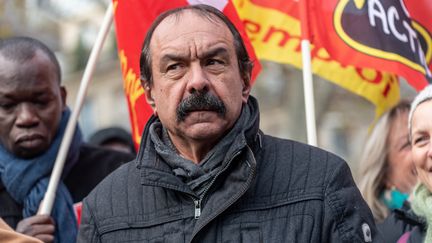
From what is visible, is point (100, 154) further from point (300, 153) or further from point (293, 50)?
point (300, 153)

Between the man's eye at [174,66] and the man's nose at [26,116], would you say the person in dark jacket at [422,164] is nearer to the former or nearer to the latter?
the man's eye at [174,66]

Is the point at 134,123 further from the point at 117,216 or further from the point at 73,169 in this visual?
the point at 117,216

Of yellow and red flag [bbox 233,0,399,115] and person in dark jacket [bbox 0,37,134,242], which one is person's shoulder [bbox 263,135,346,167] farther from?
yellow and red flag [bbox 233,0,399,115]

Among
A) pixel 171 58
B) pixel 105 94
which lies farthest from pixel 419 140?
pixel 105 94

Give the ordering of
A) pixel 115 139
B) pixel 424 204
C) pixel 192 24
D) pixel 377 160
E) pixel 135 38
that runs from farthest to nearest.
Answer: pixel 115 139
pixel 377 160
pixel 135 38
pixel 424 204
pixel 192 24

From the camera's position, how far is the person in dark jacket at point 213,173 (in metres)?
4.04

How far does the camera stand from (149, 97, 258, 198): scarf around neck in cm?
408

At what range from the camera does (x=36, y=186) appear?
18.1ft

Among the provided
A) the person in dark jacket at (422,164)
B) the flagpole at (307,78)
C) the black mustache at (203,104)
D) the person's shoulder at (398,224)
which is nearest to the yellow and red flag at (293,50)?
the flagpole at (307,78)

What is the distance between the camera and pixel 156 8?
5.71 metres

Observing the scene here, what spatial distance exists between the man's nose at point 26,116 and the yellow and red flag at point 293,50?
1173mm

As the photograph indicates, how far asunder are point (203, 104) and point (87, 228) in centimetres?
62

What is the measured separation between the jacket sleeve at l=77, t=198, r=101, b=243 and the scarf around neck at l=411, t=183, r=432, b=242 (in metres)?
1.21

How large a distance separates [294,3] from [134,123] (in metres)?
0.97
